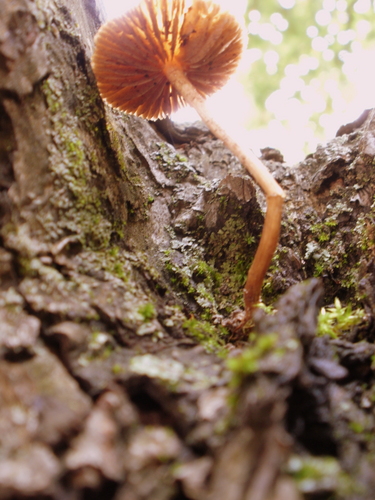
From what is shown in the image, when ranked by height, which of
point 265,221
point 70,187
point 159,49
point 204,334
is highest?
point 159,49

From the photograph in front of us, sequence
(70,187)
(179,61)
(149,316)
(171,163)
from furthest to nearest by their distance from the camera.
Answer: (171,163) < (179,61) < (70,187) < (149,316)

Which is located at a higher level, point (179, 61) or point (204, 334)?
point (179, 61)

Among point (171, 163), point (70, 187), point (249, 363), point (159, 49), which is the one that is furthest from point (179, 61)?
point (249, 363)

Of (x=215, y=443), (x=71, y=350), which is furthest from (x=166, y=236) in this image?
(x=215, y=443)

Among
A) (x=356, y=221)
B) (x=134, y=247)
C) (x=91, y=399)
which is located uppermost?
(x=356, y=221)

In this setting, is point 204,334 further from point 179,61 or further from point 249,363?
point 179,61

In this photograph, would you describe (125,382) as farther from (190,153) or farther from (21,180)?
(190,153)
